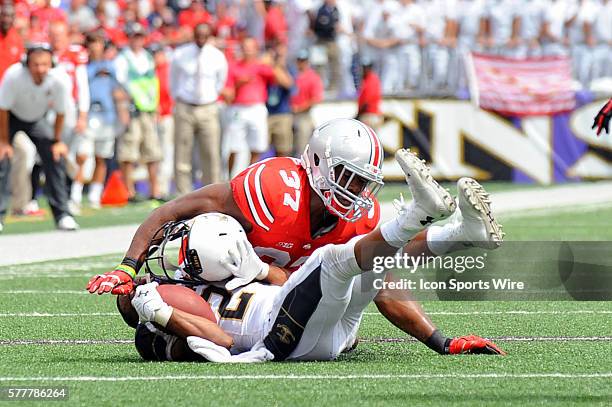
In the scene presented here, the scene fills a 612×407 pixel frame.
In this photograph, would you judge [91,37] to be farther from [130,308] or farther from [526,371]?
[526,371]

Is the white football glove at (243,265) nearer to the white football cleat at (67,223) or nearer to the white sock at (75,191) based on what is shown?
the white football cleat at (67,223)

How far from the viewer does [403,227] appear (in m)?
4.95

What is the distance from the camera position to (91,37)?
1533cm

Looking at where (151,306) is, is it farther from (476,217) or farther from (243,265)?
(476,217)

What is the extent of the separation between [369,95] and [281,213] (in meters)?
11.7

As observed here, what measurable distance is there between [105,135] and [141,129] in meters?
0.53

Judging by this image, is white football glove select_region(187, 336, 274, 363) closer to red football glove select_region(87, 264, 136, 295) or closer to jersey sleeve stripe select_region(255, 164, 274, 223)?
red football glove select_region(87, 264, 136, 295)

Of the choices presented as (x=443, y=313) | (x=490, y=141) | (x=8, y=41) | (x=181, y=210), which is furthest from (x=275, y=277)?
(x=490, y=141)

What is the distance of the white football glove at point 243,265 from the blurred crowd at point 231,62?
705 centimetres

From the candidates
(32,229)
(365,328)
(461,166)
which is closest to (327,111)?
(461,166)

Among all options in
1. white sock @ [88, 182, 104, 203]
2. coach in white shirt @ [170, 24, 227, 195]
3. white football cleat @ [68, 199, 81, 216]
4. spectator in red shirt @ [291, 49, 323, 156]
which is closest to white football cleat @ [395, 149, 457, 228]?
white football cleat @ [68, 199, 81, 216]

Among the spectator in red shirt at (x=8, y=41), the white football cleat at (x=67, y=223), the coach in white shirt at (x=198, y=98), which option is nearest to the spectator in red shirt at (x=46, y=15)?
the spectator in red shirt at (x=8, y=41)

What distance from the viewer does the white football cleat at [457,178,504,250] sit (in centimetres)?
499

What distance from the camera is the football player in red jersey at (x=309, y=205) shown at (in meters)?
5.64
